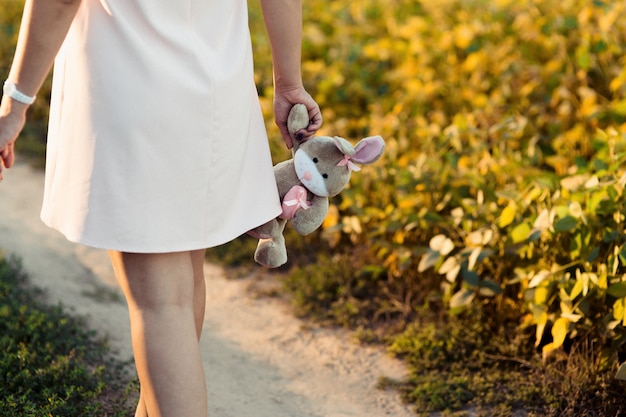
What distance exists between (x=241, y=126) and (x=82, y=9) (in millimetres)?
381

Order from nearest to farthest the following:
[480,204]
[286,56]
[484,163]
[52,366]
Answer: [286,56] < [52,366] < [480,204] < [484,163]

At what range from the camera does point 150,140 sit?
161 cm

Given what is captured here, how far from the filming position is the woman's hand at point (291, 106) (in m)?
1.98

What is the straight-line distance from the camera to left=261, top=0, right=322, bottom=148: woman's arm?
185 centimetres

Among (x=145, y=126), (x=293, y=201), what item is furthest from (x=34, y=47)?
(x=293, y=201)

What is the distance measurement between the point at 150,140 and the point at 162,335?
39cm

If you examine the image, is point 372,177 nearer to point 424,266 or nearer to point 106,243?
point 424,266

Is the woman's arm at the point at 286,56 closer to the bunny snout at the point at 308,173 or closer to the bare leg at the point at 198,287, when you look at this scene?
the bunny snout at the point at 308,173

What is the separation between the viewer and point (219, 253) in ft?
12.2

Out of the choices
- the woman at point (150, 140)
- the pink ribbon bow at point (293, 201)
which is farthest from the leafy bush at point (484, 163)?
the woman at point (150, 140)

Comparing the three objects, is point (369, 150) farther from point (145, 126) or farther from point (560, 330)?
point (560, 330)

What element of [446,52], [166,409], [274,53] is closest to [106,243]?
[166,409]

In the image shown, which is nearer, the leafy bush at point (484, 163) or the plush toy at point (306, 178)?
the plush toy at point (306, 178)

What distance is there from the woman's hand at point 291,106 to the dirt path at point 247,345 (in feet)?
3.09
